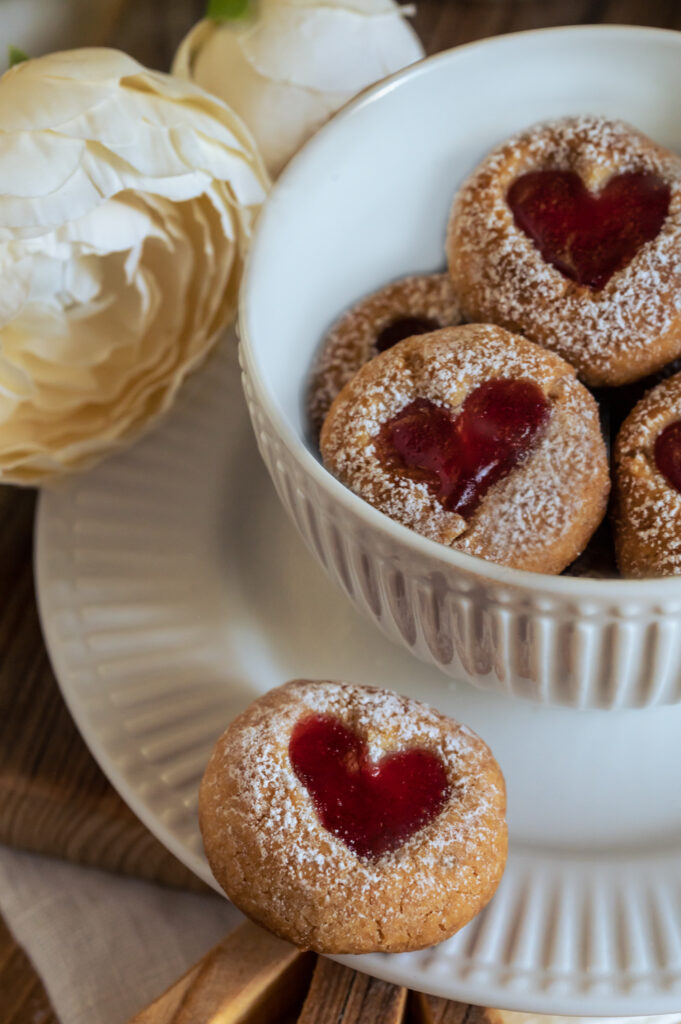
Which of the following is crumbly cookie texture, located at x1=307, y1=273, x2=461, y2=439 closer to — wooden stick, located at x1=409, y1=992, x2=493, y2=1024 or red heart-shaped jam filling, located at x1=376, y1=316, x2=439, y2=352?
red heart-shaped jam filling, located at x1=376, y1=316, x2=439, y2=352

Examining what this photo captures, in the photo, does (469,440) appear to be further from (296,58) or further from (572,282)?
(296,58)

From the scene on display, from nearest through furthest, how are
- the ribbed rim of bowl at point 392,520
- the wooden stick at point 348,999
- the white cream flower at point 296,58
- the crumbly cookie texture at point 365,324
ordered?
1. the ribbed rim of bowl at point 392,520
2. the wooden stick at point 348,999
3. the crumbly cookie texture at point 365,324
4. the white cream flower at point 296,58

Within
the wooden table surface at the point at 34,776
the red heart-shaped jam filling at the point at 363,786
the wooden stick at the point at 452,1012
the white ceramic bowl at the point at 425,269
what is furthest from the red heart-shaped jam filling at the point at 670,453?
the wooden table surface at the point at 34,776

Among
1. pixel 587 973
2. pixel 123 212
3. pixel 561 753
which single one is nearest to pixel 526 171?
pixel 123 212

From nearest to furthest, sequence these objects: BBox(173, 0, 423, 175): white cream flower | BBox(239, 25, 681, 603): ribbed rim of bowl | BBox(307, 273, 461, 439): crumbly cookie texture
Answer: BBox(239, 25, 681, 603): ribbed rim of bowl < BBox(307, 273, 461, 439): crumbly cookie texture < BBox(173, 0, 423, 175): white cream flower

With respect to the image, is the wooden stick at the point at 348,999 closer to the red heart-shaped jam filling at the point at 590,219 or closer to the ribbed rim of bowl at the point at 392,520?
the ribbed rim of bowl at the point at 392,520

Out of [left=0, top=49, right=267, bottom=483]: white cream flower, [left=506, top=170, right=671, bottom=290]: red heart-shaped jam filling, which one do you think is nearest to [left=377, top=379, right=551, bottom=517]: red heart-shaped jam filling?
[left=506, top=170, right=671, bottom=290]: red heart-shaped jam filling

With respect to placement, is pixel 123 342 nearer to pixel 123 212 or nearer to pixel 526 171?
pixel 123 212
